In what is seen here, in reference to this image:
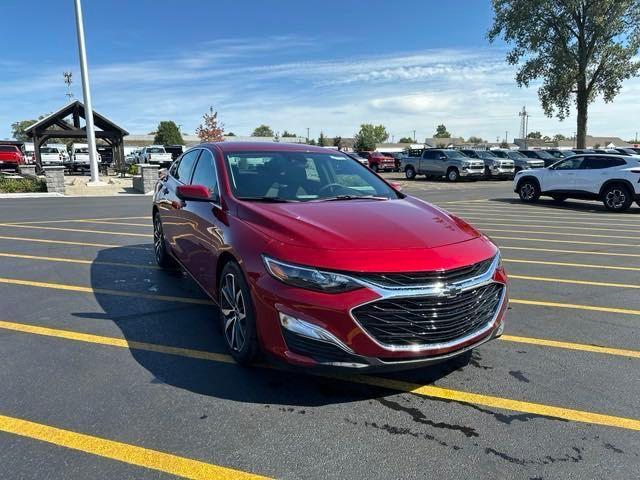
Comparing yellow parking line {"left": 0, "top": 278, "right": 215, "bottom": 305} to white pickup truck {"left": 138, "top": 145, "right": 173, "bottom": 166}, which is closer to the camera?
yellow parking line {"left": 0, "top": 278, "right": 215, "bottom": 305}

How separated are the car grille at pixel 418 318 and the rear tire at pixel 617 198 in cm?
1314

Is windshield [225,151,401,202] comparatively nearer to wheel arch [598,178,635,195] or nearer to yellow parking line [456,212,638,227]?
yellow parking line [456,212,638,227]

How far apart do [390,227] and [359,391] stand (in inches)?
44.7

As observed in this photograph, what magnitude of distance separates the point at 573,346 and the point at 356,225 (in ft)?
7.33

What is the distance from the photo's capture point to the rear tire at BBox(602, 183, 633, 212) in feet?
45.5

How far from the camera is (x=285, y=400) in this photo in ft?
10.7

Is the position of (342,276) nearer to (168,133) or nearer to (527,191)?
(527,191)

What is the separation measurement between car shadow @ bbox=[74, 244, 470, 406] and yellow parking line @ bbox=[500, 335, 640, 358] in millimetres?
705

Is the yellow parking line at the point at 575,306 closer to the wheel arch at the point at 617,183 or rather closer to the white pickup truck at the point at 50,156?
the wheel arch at the point at 617,183

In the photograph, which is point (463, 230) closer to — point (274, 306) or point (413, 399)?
point (413, 399)

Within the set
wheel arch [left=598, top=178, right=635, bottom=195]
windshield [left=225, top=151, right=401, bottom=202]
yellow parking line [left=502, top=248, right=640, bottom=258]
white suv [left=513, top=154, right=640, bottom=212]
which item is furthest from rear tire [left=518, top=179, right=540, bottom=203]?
windshield [left=225, top=151, right=401, bottom=202]

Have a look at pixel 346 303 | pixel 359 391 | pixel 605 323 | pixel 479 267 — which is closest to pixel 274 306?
pixel 346 303

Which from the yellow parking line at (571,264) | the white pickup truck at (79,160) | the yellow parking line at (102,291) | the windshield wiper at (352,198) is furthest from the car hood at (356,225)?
the white pickup truck at (79,160)

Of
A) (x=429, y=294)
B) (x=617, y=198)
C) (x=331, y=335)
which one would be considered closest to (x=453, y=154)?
(x=617, y=198)
